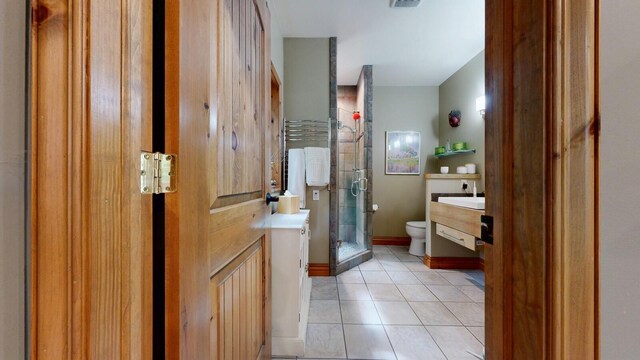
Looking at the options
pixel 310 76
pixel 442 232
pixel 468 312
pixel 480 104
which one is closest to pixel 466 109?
pixel 480 104

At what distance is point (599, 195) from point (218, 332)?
1031 millimetres

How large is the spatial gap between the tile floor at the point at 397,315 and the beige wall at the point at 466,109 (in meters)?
1.37

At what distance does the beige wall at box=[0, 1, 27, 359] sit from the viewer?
345mm

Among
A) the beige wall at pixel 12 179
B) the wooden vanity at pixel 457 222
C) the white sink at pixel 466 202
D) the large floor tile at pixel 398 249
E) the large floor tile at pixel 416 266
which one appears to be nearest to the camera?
the beige wall at pixel 12 179

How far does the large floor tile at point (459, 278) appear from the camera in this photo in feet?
9.18

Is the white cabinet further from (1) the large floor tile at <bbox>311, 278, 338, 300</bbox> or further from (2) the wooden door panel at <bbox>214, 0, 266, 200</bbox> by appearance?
(1) the large floor tile at <bbox>311, 278, 338, 300</bbox>

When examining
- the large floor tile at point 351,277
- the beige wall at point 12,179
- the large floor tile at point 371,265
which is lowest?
the large floor tile at point 371,265

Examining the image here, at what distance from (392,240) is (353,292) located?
2.00 m

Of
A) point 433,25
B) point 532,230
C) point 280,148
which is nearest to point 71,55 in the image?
point 532,230

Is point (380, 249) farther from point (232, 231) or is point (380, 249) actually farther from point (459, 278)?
point (232, 231)

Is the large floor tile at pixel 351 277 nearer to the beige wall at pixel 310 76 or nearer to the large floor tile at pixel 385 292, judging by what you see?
the large floor tile at pixel 385 292

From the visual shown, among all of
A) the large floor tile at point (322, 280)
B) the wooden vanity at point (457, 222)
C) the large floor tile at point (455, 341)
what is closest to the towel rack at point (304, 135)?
the large floor tile at point (322, 280)

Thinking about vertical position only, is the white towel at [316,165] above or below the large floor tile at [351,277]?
above

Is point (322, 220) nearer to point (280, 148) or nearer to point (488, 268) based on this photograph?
point (280, 148)
